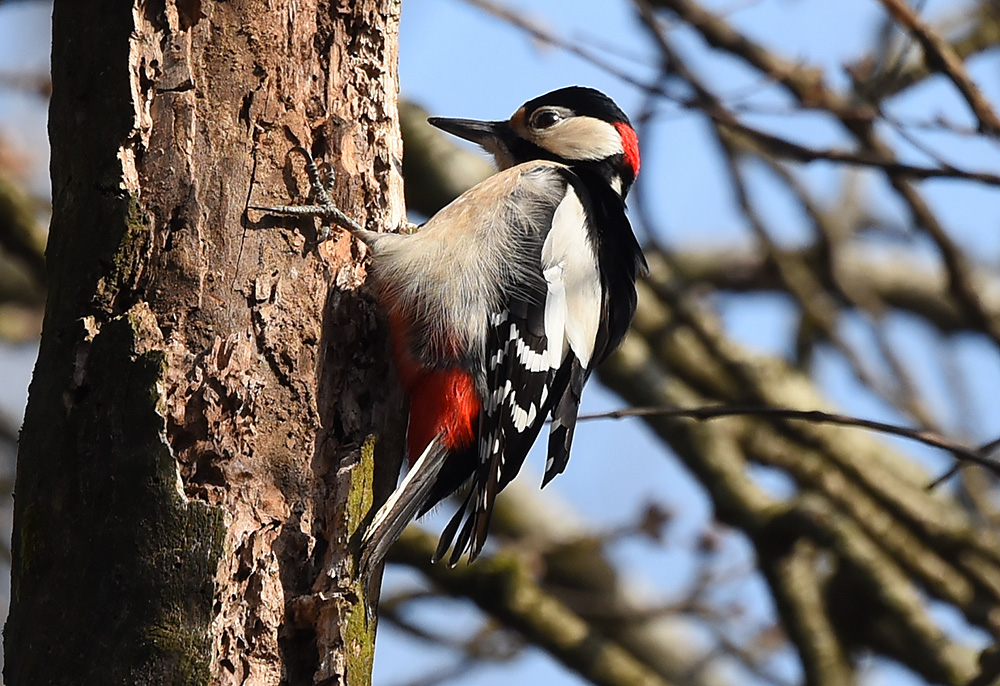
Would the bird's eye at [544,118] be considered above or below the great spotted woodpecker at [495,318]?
above

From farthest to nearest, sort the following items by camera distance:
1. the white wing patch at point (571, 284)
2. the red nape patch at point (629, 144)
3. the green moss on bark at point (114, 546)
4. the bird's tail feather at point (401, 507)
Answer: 1. the red nape patch at point (629, 144)
2. the white wing patch at point (571, 284)
3. the bird's tail feather at point (401, 507)
4. the green moss on bark at point (114, 546)

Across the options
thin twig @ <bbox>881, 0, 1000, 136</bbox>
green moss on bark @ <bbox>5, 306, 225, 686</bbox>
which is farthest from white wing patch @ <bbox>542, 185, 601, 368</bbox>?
green moss on bark @ <bbox>5, 306, 225, 686</bbox>

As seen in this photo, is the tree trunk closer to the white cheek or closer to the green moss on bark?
the green moss on bark

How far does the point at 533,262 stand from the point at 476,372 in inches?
13.7

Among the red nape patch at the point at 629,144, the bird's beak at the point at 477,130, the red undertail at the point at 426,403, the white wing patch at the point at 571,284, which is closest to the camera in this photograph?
the red undertail at the point at 426,403

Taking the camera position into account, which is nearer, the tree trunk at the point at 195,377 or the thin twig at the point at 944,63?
the tree trunk at the point at 195,377

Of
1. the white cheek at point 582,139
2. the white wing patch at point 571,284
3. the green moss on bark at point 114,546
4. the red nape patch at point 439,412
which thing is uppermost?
the white cheek at point 582,139

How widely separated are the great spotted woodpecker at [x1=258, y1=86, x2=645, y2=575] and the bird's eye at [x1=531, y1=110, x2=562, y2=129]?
21 cm

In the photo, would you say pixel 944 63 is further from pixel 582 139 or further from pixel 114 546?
pixel 114 546

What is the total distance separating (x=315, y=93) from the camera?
2.51 meters

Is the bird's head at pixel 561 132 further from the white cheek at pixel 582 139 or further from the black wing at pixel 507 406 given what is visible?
the black wing at pixel 507 406

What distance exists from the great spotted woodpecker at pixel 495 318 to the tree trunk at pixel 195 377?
0.39 feet

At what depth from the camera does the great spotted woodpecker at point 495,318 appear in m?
2.66

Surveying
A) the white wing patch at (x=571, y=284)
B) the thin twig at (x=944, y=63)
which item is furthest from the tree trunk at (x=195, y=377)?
the thin twig at (x=944, y=63)
